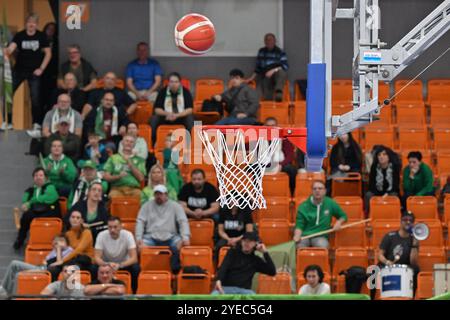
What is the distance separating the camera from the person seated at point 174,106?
18.1m

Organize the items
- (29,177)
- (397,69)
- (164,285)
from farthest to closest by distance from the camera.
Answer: (29,177)
(164,285)
(397,69)

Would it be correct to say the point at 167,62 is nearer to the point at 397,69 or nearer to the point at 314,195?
the point at 314,195

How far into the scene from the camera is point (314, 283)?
48.6 ft

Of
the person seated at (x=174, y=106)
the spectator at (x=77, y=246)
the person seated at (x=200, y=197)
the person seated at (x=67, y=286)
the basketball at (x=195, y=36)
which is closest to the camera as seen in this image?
the basketball at (x=195, y=36)

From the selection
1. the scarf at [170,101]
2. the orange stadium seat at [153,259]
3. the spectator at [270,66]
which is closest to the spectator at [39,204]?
the orange stadium seat at [153,259]

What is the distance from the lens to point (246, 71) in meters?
20.3

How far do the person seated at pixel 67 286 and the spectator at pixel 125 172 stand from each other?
7.01ft

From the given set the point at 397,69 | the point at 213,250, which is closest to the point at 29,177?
the point at 213,250

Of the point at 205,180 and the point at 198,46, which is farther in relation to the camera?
the point at 205,180

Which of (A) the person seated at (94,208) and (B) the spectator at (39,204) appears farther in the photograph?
(B) the spectator at (39,204)

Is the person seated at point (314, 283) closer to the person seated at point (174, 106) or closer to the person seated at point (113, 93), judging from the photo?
the person seated at point (174, 106)

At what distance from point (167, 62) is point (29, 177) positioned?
11.1 feet

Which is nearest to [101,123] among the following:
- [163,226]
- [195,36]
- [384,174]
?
[163,226]

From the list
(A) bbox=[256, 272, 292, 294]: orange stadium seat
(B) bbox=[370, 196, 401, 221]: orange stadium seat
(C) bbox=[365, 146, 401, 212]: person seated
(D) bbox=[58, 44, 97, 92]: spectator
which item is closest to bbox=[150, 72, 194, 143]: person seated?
A: (D) bbox=[58, 44, 97, 92]: spectator
